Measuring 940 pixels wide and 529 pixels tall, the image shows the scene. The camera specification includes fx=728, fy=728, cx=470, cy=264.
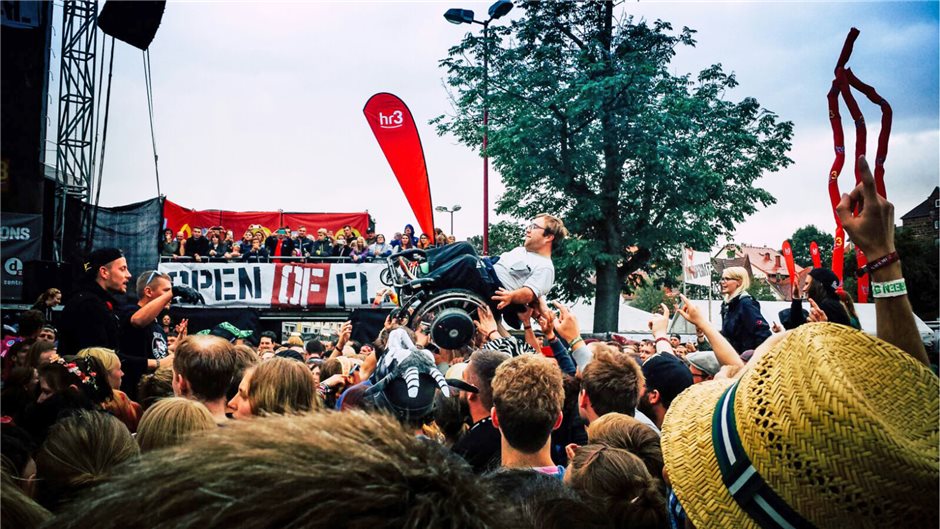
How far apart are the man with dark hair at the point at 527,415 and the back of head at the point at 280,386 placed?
82cm

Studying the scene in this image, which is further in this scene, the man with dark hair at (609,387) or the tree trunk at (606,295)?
the tree trunk at (606,295)

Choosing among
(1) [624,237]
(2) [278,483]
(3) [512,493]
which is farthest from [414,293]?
(1) [624,237]

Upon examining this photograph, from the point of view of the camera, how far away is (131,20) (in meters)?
4.10

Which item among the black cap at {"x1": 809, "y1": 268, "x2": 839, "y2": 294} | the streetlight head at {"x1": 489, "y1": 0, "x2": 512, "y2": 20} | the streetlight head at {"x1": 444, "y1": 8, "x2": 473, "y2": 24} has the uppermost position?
the streetlight head at {"x1": 489, "y1": 0, "x2": 512, "y2": 20}

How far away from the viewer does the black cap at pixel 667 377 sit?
12.7 ft

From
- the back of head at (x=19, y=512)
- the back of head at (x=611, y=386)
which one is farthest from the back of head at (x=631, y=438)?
the back of head at (x=19, y=512)

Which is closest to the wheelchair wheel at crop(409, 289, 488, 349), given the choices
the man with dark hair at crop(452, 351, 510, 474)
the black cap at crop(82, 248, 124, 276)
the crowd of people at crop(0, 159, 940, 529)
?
the crowd of people at crop(0, 159, 940, 529)

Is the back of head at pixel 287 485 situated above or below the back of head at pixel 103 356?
above

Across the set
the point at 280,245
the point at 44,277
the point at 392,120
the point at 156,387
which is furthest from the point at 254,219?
the point at 156,387

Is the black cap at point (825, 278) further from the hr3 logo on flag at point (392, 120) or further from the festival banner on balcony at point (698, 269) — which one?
the festival banner on balcony at point (698, 269)

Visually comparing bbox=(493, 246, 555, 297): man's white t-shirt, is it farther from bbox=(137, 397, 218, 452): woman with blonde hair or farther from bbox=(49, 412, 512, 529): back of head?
bbox=(49, 412, 512, 529): back of head

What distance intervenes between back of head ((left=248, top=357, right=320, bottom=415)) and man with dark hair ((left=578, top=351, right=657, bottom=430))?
136 cm

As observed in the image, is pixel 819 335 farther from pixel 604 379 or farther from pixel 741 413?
pixel 604 379

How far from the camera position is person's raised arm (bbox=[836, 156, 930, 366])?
1.73m
